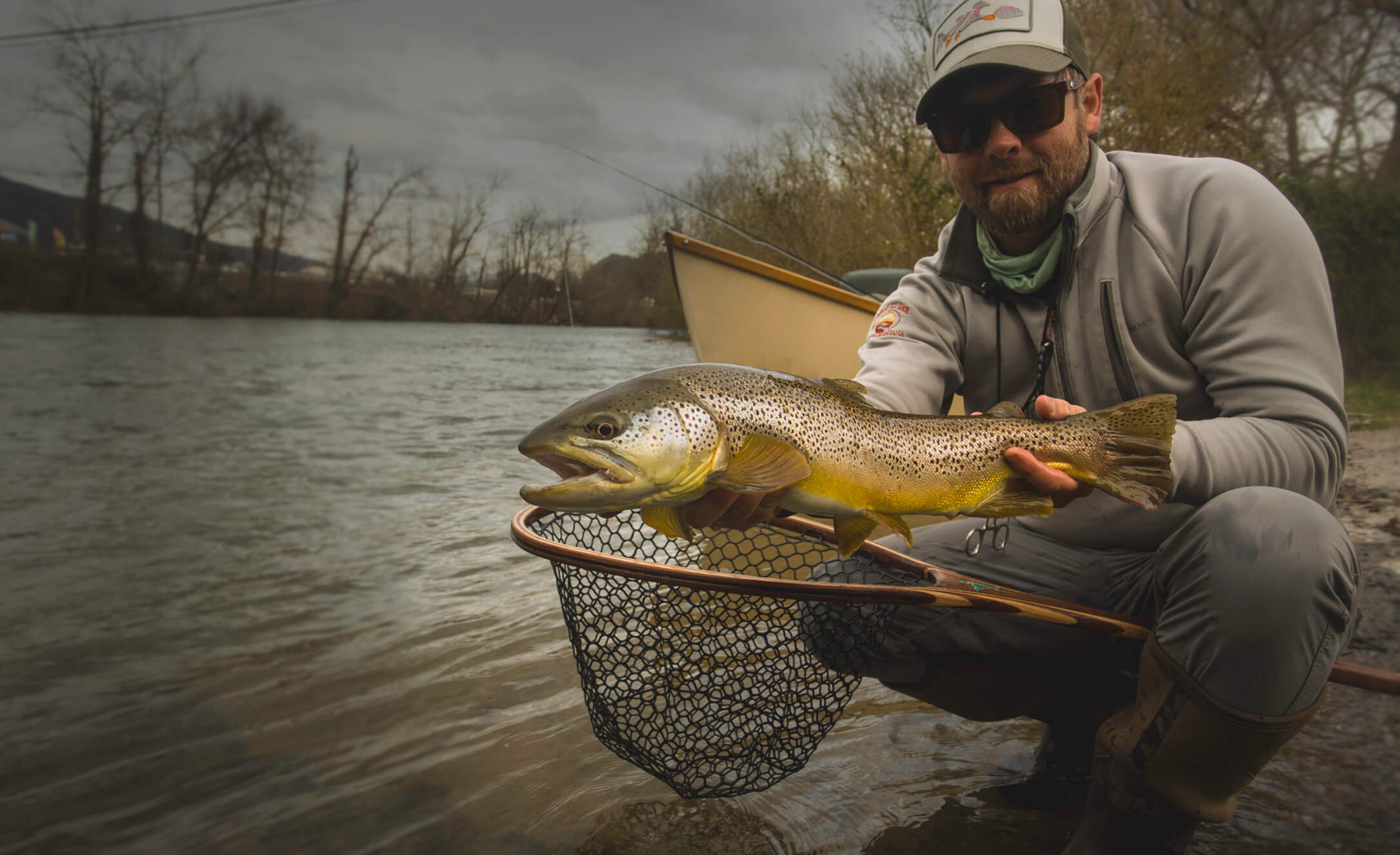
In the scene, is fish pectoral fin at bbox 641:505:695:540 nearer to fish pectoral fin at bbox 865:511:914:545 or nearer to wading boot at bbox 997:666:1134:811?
fish pectoral fin at bbox 865:511:914:545

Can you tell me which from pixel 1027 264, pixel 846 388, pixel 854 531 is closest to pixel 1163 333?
pixel 1027 264

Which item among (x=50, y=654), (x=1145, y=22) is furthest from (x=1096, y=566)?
(x=1145, y=22)

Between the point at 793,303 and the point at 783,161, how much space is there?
624 inches

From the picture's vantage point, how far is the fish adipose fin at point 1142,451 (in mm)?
1907

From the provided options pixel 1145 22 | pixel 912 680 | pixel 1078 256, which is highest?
pixel 1145 22

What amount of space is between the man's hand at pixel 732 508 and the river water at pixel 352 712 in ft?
3.37

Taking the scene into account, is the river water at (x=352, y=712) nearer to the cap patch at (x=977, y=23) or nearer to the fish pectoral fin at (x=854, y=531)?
the fish pectoral fin at (x=854, y=531)

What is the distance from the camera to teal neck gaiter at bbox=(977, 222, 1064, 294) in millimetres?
2486

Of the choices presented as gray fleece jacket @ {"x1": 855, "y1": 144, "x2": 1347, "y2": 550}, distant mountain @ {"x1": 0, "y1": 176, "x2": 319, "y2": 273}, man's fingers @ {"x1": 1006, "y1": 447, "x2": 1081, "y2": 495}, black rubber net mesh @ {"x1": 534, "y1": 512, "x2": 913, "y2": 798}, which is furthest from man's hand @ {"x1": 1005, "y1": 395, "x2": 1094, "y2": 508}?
distant mountain @ {"x1": 0, "y1": 176, "x2": 319, "y2": 273}

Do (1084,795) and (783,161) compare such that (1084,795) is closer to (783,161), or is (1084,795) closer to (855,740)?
(855,740)

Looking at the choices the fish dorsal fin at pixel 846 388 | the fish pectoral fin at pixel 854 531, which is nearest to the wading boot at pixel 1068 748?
the fish pectoral fin at pixel 854 531

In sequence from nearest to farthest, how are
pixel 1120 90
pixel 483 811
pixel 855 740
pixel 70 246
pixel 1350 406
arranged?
pixel 483 811 < pixel 855 740 < pixel 1350 406 < pixel 1120 90 < pixel 70 246

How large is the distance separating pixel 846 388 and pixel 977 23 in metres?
1.29

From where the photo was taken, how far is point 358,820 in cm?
275
